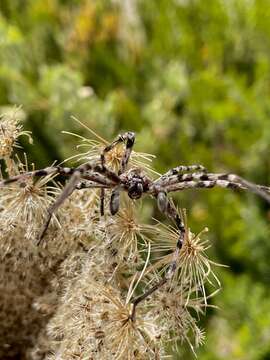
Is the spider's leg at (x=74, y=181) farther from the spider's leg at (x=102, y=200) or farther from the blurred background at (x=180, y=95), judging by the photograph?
the blurred background at (x=180, y=95)

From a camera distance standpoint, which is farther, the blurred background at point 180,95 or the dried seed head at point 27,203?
the blurred background at point 180,95

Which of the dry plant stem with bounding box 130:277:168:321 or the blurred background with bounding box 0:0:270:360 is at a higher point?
the blurred background with bounding box 0:0:270:360

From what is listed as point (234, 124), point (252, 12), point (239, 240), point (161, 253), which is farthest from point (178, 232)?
point (252, 12)

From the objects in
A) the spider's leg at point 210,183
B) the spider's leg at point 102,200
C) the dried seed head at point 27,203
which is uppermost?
the spider's leg at point 210,183

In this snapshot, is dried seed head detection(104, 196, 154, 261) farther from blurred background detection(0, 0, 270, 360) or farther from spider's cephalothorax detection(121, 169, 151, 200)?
blurred background detection(0, 0, 270, 360)

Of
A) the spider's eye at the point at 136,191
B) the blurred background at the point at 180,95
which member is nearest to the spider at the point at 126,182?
the spider's eye at the point at 136,191

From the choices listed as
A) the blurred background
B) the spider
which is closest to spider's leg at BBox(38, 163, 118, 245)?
the spider

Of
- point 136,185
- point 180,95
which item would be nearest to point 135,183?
point 136,185

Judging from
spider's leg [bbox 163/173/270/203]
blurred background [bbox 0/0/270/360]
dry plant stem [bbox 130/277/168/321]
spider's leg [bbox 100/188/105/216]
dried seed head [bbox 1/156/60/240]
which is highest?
blurred background [bbox 0/0/270/360]
